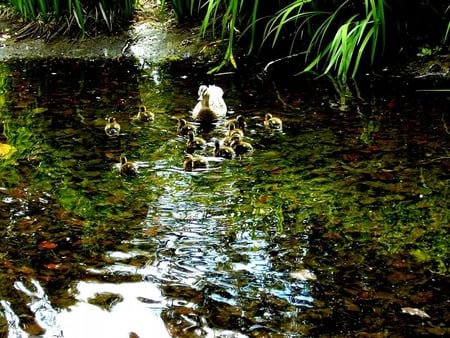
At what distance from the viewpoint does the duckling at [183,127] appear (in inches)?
Answer: 193

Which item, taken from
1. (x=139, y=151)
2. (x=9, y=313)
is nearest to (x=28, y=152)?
(x=139, y=151)

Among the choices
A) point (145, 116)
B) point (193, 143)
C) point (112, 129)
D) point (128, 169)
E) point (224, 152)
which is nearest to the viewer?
point (128, 169)

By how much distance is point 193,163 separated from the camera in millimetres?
4270

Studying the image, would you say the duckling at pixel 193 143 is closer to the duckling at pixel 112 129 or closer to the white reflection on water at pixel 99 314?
the duckling at pixel 112 129

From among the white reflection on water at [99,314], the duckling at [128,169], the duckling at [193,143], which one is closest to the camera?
the white reflection on water at [99,314]

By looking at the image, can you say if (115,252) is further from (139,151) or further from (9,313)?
(139,151)

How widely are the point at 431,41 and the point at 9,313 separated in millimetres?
5102

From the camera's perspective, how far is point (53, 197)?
3801 mm

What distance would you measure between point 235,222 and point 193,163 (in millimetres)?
877

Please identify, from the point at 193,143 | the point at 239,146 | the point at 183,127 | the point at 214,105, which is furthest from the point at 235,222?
the point at 214,105

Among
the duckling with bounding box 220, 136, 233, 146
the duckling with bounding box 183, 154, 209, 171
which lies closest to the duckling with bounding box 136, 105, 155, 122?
the duckling with bounding box 220, 136, 233, 146

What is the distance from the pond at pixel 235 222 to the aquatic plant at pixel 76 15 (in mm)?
2674

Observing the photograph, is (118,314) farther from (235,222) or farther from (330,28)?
(330,28)

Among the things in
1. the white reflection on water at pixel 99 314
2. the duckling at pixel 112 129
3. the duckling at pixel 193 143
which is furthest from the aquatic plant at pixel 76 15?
the white reflection on water at pixel 99 314
